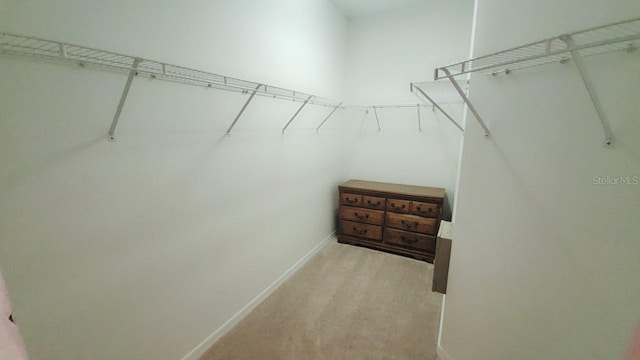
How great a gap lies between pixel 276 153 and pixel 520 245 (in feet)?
5.41

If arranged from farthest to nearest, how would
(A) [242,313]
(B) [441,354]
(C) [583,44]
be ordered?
(A) [242,313] < (B) [441,354] < (C) [583,44]

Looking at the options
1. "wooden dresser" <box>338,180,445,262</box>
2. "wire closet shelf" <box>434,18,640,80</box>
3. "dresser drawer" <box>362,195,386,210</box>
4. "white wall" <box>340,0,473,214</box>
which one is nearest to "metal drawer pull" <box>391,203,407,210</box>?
"wooden dresser" <box>338,180,445,262</box>

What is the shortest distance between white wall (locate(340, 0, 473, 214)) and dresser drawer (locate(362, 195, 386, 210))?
503 mm

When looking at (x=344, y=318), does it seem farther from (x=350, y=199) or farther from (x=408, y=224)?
(x=350, y=199)

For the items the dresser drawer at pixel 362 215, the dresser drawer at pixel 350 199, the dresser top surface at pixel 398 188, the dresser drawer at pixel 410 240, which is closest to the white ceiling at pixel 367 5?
the dresser top surface at pixel 398 188

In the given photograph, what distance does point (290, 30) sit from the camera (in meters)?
2.02

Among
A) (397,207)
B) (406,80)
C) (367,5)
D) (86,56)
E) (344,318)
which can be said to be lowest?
(344,318)

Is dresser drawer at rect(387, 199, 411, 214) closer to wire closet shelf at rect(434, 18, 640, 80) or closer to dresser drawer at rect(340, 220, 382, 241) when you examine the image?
dresser drawer at rect(340, 220, 382, 241)

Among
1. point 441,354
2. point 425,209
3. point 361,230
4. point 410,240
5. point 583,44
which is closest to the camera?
point 583,44

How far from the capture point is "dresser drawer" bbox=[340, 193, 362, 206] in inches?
115

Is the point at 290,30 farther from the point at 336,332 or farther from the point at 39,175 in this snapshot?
the point at 336,332

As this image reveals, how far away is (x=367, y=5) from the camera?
8.91ft

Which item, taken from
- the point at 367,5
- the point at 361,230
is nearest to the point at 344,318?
the point at 361,230

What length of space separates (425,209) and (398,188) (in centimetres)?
42
